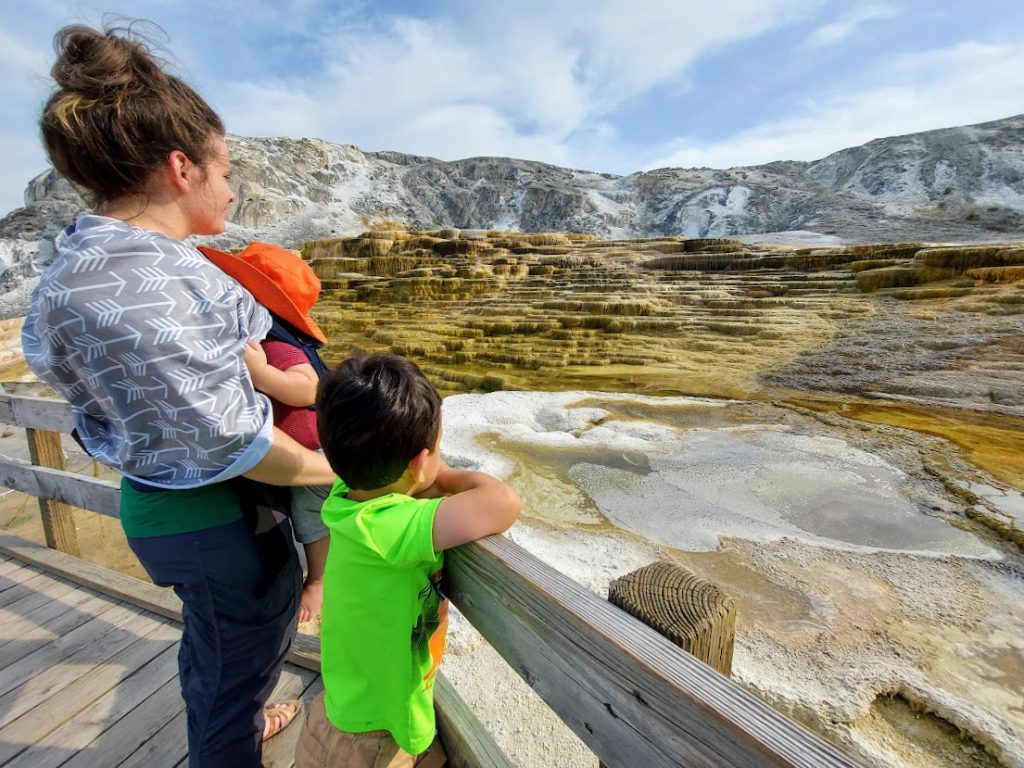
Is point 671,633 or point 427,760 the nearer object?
point 671,633

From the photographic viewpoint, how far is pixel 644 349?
8.74 meters

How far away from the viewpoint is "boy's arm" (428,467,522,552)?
956 mm

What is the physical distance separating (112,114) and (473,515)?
960 millimetres

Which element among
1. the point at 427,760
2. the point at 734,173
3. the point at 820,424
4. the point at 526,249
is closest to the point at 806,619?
the point at 427,760

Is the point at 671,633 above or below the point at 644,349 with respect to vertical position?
above

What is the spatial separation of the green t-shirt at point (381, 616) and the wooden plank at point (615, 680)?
115 mm

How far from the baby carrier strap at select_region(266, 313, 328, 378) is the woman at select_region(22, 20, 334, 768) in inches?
5.5

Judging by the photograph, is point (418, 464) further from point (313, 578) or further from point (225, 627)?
point (313, 578)

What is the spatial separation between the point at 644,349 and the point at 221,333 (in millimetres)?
8281

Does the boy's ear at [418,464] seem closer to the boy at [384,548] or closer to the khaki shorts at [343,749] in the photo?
the boy at [384,548]

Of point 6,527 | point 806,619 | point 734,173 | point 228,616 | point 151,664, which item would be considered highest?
point 734,173

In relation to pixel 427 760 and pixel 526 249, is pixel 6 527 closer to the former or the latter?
pixel 427 760

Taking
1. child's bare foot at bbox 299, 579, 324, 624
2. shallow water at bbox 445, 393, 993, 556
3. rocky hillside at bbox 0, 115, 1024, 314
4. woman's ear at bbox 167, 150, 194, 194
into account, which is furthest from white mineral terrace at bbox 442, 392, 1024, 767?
rocky hillside at bbox 0, 115, 1024, 314

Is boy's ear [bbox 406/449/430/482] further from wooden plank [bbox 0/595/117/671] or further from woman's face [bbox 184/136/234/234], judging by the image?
wooden plank [bbox 0/595/117/671]
